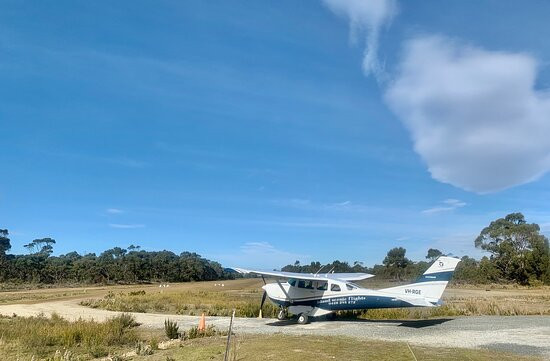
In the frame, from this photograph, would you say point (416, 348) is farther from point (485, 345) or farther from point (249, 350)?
point (249, 350)

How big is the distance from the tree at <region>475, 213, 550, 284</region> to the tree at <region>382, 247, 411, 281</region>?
77.6 feet

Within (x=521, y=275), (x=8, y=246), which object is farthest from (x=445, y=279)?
(x=8, y=246)

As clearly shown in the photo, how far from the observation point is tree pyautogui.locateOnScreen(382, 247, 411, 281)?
11556 centimetres

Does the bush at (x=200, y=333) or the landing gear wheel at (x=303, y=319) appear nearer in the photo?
the bush at (x=200, y=333)

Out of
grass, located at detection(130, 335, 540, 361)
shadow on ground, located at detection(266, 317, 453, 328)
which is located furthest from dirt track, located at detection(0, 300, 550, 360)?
grass, located at detection(130, 335, 540, 361)

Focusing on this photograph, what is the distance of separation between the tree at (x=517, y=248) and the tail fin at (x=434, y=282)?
66.6 meters

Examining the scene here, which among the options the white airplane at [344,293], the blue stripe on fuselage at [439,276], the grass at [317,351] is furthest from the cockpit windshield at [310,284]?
the grass at [317,351]

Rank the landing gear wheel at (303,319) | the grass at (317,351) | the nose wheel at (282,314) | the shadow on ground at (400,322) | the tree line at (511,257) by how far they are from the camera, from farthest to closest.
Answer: the tree line at (511,257)
the nose wheel at (282,314)
the landing gear wheel at (303,319)
the shadow on ground at (400,322)
the grass at (317,351)

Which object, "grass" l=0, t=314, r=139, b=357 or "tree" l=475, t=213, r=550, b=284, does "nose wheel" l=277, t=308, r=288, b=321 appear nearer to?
"grass" l=0, t=314, r=139, b=357

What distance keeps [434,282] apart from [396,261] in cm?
10224

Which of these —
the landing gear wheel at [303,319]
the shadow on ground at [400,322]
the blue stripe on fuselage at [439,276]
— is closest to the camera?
the shadow on ground at [400,322]

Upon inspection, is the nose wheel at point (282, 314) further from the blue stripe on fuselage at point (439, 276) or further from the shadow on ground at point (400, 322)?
the blue stripe on fuselage at point (439, 276)

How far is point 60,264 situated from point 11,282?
1207cm

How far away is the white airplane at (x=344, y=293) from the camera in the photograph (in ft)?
70.9
